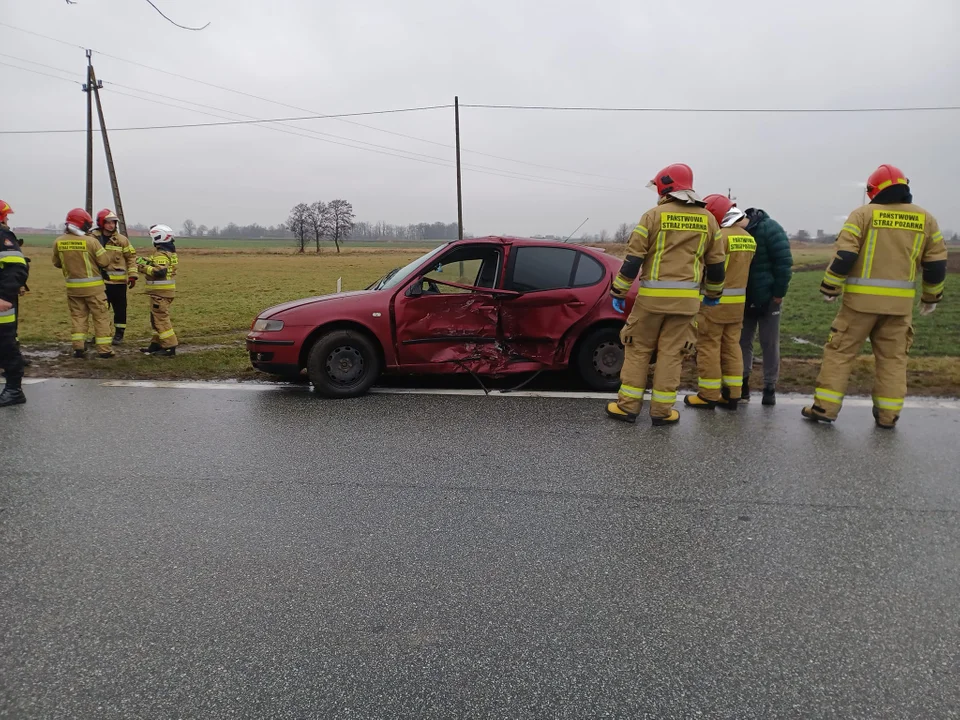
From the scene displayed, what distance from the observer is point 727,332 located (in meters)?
6.25

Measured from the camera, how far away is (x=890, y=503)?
12.9 feet

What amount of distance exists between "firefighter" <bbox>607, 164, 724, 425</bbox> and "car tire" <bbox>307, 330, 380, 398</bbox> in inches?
93.4

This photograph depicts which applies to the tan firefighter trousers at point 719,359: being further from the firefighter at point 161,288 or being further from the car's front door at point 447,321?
the firefighter at point 161,288

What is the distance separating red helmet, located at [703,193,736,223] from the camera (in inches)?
253

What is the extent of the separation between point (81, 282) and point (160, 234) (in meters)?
1.14

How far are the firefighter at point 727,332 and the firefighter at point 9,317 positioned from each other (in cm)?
610

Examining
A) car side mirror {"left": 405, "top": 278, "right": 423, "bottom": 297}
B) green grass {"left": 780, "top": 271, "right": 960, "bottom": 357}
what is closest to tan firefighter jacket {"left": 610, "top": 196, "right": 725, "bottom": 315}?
car side mirror {"left": 405, "top": 278, "right": 423, "bottom": 297}

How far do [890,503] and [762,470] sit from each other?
2.47 feet

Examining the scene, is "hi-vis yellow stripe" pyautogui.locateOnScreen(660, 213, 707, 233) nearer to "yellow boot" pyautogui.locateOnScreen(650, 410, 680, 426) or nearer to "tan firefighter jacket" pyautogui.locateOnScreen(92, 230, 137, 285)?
"yellow boot" pyautogui.locateOnScreen(650, 410, 680, 426)

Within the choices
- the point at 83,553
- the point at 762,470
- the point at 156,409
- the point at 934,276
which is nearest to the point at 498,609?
the point at 83,553

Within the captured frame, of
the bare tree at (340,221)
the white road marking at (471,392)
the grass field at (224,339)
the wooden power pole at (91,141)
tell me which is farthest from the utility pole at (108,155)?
the bare tree at (340,221)

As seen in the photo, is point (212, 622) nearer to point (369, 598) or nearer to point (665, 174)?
point (369, 598)

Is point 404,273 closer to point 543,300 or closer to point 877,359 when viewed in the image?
point 543,300

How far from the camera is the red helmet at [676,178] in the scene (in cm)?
560
